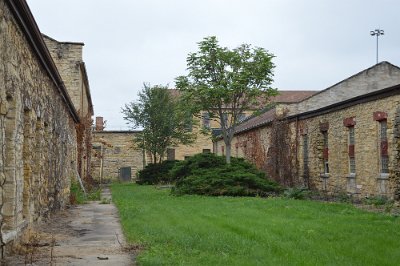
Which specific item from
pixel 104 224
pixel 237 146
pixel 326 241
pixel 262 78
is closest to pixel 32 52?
pixel 104 224

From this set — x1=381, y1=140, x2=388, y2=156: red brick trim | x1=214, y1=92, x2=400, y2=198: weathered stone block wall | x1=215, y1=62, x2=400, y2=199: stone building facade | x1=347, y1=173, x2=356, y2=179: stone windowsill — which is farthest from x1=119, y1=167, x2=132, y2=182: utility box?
x1=381, y1=140, x2=388, y2=156: red brick trim

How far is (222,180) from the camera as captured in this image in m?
21.6

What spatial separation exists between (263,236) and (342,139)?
12.7 metres

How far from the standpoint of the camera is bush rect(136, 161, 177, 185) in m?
36.8

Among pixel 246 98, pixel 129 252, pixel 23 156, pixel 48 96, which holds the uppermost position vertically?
pixel 246 98

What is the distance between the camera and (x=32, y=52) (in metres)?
10.3

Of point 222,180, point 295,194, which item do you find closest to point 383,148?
point 295,194

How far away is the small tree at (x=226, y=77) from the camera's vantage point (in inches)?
1022

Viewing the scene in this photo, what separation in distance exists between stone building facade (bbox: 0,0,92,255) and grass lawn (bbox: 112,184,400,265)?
199cm

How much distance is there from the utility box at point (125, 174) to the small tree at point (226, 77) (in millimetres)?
21212

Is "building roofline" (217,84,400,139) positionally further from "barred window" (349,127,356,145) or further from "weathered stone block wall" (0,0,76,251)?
"weathered stone block wall" (0,0,76,251)

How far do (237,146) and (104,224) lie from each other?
29.0 m

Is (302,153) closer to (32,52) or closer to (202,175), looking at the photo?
(202,175)

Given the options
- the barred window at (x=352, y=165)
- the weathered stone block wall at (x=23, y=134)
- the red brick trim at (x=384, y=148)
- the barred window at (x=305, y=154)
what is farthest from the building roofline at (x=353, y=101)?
the weathered stone block wall at (x=23, y=134)
